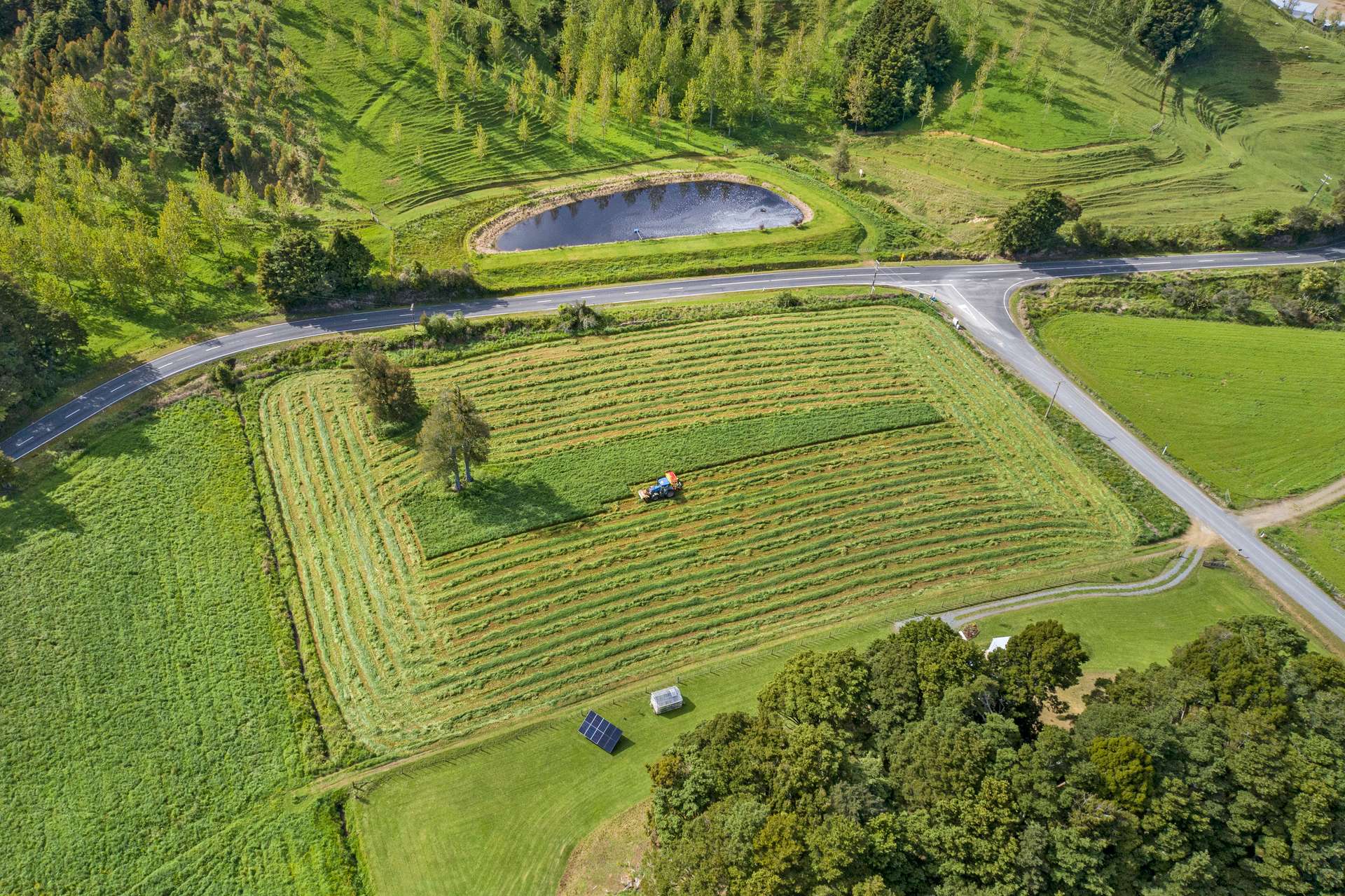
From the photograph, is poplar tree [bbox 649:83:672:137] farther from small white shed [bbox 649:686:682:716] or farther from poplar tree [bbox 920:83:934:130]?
small white shed [bbox 649:686:682:716]

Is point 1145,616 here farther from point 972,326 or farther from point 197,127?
point 197,127

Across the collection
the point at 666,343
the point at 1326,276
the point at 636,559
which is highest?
the point at 1326,276

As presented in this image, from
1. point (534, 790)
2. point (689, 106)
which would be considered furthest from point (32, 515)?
point (689, 106)

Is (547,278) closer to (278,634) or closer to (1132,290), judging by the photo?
(278,634)

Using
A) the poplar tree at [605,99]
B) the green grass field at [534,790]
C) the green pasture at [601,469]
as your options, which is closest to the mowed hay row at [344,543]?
the green pasture at [601,469]

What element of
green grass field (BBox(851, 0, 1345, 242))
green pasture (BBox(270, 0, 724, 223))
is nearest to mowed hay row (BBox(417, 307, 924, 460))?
green grass field (BBox(851, 0, 1345, 242))

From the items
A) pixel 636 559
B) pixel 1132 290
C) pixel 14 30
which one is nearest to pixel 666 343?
pixel 636 559
